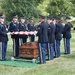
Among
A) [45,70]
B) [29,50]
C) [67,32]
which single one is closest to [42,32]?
[29,50]

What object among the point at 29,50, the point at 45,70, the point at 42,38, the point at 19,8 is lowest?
the point at 45,70

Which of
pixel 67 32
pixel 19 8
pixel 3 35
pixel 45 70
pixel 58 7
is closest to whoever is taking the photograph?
pixel 45 70

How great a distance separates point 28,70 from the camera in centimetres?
1050

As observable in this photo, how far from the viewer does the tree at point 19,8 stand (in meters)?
33.6

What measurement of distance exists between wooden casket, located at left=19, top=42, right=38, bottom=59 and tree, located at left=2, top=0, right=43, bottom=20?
20.9 metres

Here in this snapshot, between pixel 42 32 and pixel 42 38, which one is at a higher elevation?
pixel 42 32

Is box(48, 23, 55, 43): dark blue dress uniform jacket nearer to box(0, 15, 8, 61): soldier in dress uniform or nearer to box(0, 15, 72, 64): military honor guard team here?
box(0, 15, 72, 64): military honor guard team

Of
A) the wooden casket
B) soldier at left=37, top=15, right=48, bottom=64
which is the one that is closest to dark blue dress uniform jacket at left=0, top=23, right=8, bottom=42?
the wooden casket

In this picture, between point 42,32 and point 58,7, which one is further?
point 58,7

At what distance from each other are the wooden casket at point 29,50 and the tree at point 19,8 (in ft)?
68.7

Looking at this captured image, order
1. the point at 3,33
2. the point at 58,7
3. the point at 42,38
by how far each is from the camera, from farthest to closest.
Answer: the point at 58,7
the point at 3,33
the point at 42,38

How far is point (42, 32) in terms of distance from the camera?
11805 mm

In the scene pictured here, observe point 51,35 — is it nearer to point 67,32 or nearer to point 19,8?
point 67,32

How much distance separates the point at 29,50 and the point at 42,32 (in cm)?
115
